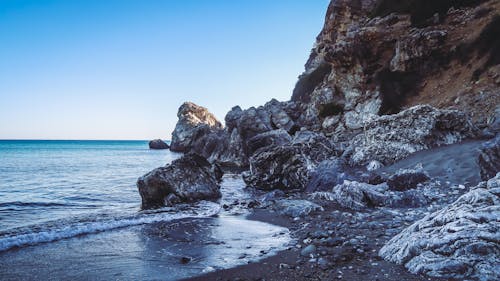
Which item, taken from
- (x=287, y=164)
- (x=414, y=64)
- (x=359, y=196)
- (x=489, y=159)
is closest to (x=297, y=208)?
(x=359, y=196)

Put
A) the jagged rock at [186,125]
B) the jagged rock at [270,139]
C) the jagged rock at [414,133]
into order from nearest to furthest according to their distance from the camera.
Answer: the jagged rock at [414,133]
the jagged rock at [270,139]
the jagged rock at [186,125]

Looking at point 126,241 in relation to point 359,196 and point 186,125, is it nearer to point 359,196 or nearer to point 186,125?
point 359,196

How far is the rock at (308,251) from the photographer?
20.6ft

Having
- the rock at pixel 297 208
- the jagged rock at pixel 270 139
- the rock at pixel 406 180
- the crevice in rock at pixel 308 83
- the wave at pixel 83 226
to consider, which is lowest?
the wave at pixel 83 226

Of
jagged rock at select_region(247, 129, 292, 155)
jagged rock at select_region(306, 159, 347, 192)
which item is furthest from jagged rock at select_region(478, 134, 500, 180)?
jagged rock at select_region(247, 129, 292, 155)

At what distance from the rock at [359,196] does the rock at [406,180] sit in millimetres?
411

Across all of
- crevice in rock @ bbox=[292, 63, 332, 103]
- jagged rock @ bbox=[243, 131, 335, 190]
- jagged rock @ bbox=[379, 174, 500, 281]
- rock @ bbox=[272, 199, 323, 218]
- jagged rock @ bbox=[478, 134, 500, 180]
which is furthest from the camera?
crevice in rock @ bbox=[292, 63, 332, 103]

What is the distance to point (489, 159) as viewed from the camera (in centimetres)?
923

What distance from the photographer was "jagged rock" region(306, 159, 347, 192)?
14.9 meters

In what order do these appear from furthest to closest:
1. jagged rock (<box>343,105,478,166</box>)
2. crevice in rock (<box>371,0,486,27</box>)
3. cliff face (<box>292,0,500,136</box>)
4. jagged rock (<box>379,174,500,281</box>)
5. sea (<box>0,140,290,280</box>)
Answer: crevice in rock (<box>371,0,486,27</box>) → cliff face (<box>292,0,500,136</box>) → jagged rock (<box>343,105,478,166</box>) → sea (<box>0,140,290,280</box>) → jagged rock (<box>379,174,500,281</box>)

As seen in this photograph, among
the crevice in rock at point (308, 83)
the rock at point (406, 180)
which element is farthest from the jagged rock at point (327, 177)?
the crevice in rock at point (308, 83)

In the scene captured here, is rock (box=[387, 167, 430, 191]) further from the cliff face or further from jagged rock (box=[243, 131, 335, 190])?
the cliff face

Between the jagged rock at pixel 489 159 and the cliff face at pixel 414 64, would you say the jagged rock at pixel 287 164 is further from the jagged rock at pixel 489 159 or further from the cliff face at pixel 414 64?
the cliff face at pixel 414 64

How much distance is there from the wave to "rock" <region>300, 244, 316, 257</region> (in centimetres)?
581
